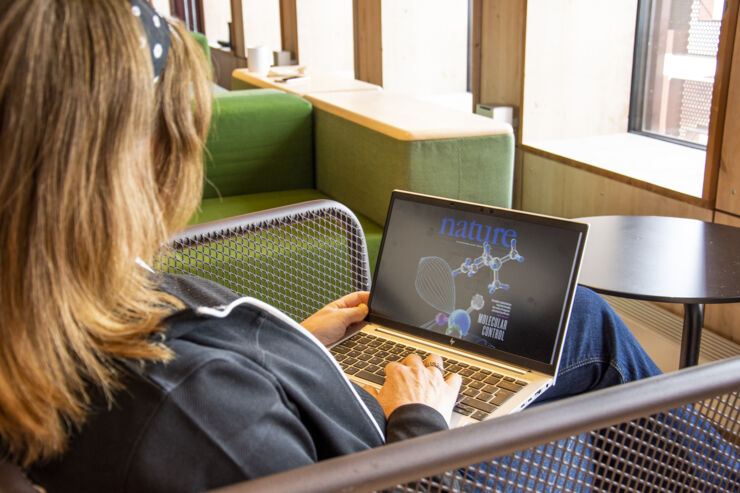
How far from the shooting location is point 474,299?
1.16 meters

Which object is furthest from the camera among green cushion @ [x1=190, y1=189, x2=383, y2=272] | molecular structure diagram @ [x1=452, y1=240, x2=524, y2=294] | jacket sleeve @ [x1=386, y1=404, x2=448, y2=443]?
green cushion @ [x1=190, y1=189, x2=383, y2=272]

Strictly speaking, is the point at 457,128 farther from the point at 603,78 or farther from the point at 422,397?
the point at 422,397

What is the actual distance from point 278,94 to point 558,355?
2.16m

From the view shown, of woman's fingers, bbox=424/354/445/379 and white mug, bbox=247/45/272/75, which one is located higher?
white mug, bbox=247/45/272/75

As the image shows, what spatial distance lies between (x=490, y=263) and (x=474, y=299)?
0.06 metres

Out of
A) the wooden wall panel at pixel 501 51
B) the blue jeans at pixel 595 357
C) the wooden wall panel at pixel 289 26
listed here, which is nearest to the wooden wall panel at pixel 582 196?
the wooden wall panel at pixel 501 51

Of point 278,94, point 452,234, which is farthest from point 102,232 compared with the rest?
point 278,94

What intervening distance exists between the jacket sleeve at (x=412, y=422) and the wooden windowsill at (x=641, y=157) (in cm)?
176

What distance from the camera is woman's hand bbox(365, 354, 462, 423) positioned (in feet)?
3.14

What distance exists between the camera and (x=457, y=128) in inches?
91.7

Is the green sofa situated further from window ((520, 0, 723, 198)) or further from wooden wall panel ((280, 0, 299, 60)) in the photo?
wooden wall panel ((280, 0, 299, 60))

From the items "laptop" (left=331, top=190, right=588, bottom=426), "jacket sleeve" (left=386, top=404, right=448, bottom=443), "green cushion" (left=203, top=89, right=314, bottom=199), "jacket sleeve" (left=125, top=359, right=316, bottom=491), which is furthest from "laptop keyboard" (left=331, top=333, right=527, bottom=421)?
"green cushion" (left=203, top=89, right=314, bottom=199)

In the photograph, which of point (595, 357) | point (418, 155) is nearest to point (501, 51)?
point (418, 155)

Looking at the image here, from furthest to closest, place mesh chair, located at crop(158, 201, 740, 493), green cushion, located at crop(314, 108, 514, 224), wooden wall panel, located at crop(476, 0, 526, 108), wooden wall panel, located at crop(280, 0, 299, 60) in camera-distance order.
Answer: wooden wall panel, located at crop(280, 0, 299, 60) → wooden wall panel, located at crop(476, 0, 526, 108) → green cushion, located at crop(314, 108, 514, 224) → mesh chair, located at crop(158, 201, 740, 493)
